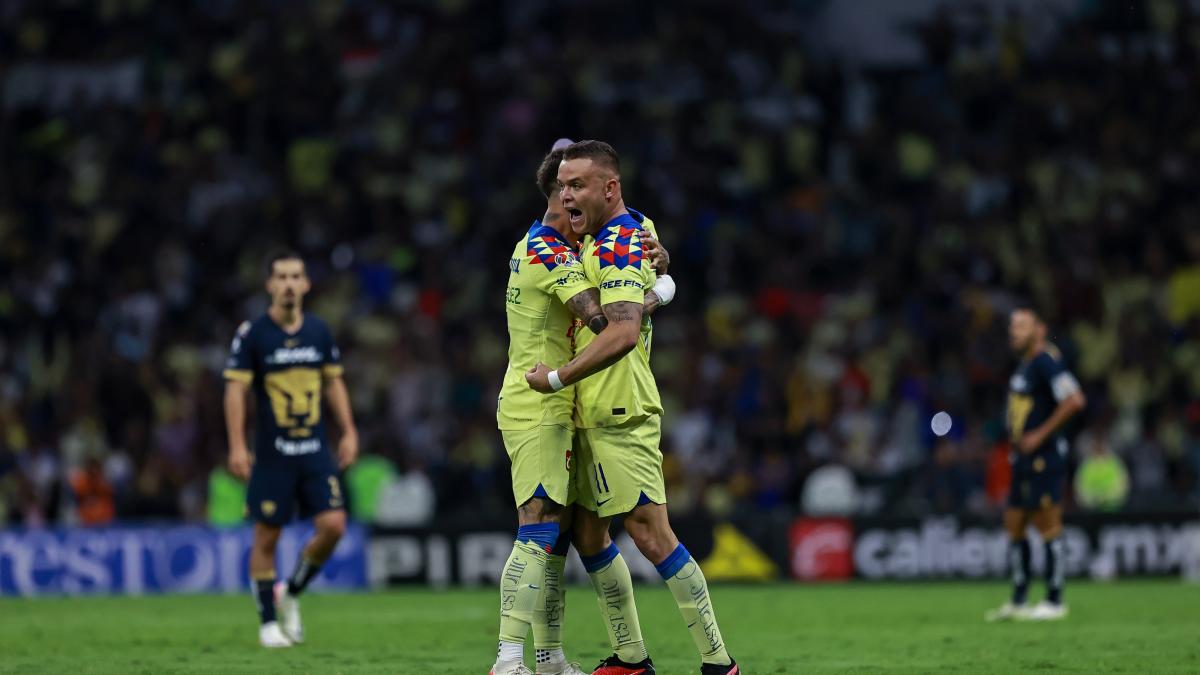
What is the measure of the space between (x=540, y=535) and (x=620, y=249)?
1.54 m

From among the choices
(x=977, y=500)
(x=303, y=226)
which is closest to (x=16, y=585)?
(x=303, y=226)

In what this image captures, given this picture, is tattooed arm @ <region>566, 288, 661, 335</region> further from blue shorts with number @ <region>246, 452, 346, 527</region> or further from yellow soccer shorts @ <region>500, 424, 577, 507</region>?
blue shorts with number @ <region>246, 452, 346, 527</region>

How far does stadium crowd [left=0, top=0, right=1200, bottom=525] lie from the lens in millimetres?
22828

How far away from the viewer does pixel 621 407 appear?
9.13 meters

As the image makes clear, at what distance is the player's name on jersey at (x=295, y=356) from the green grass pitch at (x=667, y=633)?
6.65 ft

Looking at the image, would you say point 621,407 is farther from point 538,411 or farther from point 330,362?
point 330,362

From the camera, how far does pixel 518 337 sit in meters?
9.30

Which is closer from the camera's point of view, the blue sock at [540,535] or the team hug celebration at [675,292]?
the blue sock at [540,535]

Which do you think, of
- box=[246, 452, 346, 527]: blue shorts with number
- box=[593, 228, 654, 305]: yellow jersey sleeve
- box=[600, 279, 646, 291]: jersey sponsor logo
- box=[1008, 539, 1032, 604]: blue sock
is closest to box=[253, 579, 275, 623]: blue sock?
box=[246, 452, 346, 527]: blue shorts with number

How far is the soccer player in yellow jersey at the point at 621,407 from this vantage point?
888 cm

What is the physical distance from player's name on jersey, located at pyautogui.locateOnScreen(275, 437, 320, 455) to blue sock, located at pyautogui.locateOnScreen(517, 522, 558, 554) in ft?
12.9

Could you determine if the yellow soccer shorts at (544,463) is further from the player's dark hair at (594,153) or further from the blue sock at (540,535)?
the player's dark hair at (594,153)

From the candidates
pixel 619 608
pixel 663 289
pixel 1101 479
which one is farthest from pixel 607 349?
pixel 1101 479

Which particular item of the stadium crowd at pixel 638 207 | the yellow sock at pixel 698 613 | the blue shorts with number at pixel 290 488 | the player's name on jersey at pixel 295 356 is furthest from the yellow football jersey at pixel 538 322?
the stadium crowd at pixel 638 207
